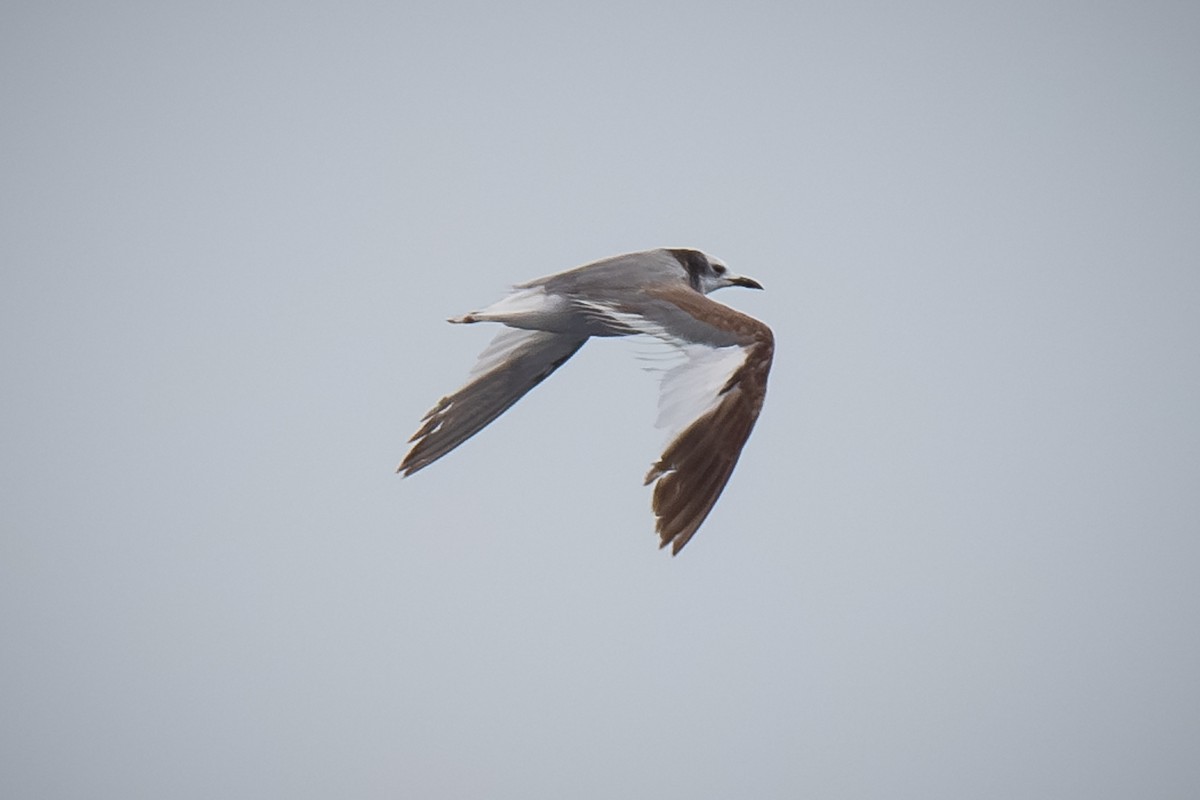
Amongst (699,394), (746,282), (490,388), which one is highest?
(746,282)

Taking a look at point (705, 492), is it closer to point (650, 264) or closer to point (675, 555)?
point (675, 555)

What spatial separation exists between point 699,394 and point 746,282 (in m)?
2.98

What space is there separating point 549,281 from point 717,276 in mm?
1602

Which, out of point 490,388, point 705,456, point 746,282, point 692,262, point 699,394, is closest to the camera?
point 705,456

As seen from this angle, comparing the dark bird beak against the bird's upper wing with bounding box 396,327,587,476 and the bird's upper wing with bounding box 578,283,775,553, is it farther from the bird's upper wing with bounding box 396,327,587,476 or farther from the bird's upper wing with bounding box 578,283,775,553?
the bird's upper wing with bounding box 578,283,775,553

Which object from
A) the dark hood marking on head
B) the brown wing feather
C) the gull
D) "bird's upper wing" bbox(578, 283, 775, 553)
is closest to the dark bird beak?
the gull

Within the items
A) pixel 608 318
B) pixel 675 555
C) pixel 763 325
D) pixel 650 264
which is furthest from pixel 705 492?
pixel 650 264

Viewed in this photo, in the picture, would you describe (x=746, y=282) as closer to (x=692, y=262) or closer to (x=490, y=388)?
(x=692, y=262)

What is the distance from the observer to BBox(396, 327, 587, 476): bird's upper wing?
848 centimetres

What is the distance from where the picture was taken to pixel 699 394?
18.3 feet

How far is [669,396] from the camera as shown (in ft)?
18.1

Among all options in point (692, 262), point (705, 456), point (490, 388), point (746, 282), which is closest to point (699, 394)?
point (705, 456)

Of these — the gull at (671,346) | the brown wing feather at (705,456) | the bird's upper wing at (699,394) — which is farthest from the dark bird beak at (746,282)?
the brown wing feather at (705,456)

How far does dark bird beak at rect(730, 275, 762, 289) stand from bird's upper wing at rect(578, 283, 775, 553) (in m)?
2.00
